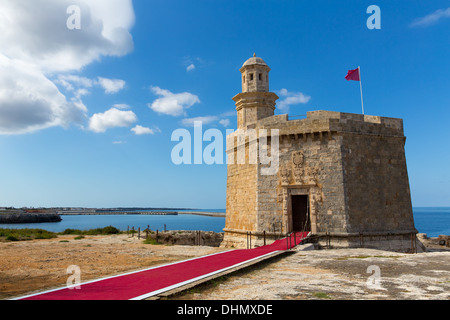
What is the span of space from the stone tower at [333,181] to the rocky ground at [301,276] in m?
2.93

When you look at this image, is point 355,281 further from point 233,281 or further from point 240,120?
point 240,120

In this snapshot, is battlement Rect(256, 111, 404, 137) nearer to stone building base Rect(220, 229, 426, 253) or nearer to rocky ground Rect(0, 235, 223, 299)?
stone building base Rect(220, 229, 426, 253)

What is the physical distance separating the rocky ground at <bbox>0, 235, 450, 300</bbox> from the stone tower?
293 cm

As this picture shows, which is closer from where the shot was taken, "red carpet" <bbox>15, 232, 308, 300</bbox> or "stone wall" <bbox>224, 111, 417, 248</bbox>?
"red carpet" <bbox>15, 232, 308, 300</bbox>

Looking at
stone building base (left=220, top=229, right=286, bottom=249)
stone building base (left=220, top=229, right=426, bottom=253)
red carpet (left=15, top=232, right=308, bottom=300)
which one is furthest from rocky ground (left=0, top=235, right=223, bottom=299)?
stone building base (left=220, top=229, right=426, bottom=253)

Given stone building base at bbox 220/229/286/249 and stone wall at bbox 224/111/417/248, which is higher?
stone wall at bbox 224/111/417/248

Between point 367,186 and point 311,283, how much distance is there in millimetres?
10445

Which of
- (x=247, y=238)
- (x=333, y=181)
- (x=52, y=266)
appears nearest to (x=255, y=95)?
(x=333, y=181)

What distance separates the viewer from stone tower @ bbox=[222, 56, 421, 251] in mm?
15156

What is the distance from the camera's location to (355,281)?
7191 mm

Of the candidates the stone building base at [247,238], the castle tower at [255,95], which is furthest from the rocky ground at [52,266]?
the castle tower at [255,95]

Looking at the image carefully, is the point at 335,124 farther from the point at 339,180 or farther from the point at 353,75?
the point at 353,75

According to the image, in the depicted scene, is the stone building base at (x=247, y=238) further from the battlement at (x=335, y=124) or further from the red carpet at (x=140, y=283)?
the red carpet at (x=140, y=283)
